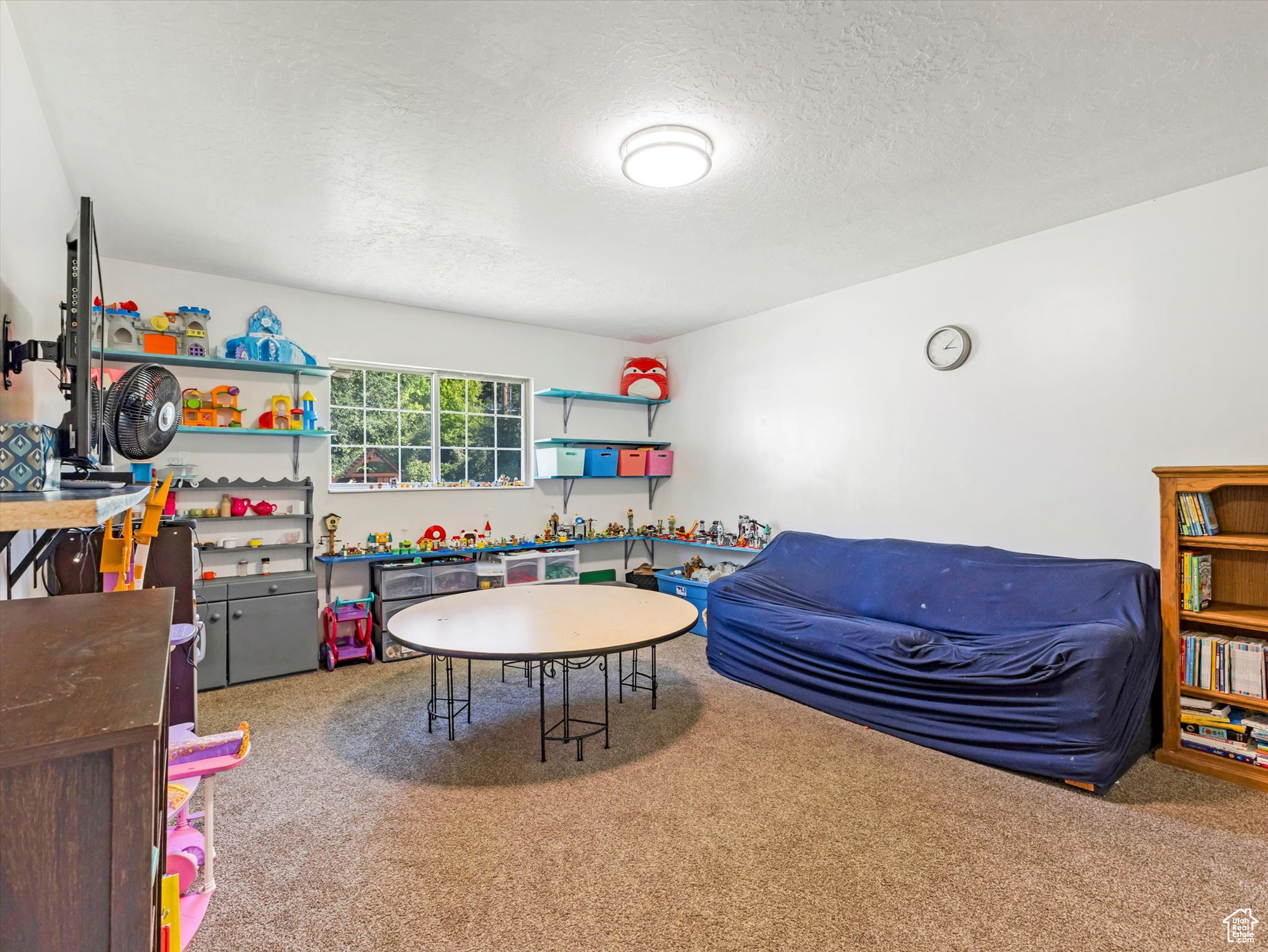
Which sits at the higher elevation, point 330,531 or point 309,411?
point 309,411

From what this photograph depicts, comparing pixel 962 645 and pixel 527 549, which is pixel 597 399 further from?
pixel 962 645

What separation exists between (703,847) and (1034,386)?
121 inches

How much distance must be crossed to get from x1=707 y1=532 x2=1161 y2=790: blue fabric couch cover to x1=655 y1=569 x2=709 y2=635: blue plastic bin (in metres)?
0.73

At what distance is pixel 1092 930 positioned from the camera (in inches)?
71.1

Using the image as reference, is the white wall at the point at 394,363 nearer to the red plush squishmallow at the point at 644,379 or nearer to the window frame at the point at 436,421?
the window frame at the point at 436,421

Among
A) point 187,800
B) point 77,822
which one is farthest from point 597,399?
point 77,822

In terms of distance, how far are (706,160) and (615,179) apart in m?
0.46

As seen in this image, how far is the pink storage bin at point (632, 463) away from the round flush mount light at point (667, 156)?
328 cm

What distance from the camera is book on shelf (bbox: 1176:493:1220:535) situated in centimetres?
278

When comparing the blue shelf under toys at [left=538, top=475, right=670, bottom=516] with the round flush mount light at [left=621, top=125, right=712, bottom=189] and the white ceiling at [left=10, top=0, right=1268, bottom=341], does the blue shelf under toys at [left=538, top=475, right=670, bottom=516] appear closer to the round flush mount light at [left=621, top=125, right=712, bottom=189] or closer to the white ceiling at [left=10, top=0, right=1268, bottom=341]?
the white ceiling at [left=10, top=0, right=1268, bottom=341]

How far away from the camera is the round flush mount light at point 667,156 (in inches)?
96.5

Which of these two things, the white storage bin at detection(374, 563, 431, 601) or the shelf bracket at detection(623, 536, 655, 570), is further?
the shelf bracket at detection(623, 536, 655, 570)

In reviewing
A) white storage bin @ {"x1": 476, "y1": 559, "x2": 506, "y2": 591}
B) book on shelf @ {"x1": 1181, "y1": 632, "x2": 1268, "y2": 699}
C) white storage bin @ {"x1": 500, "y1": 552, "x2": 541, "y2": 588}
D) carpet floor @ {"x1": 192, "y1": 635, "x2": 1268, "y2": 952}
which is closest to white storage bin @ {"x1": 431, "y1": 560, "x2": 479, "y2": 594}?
white storage bin @ {"x1": 476, "y1": 559, "x2": 506, "y2": 591}

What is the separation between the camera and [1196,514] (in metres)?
2.78
